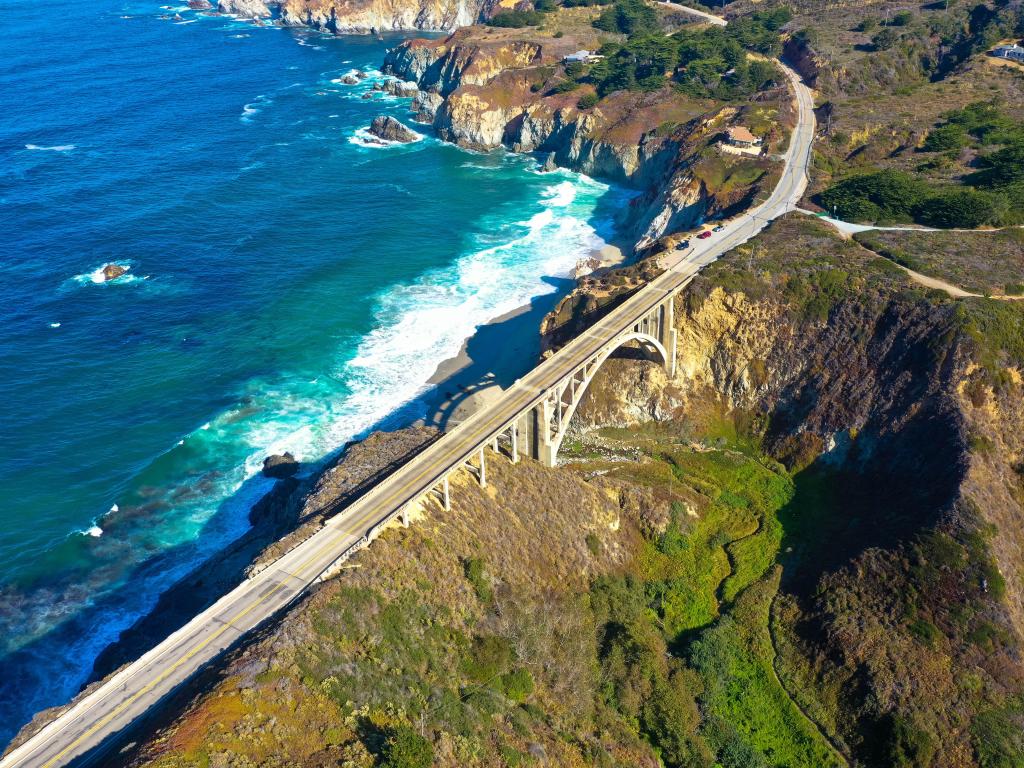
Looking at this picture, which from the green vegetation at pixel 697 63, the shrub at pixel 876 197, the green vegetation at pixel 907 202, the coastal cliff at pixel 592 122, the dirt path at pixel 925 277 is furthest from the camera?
the green vegetation at pixel 697 63

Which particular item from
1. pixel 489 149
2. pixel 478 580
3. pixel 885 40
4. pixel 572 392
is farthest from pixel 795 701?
pixel 885 40

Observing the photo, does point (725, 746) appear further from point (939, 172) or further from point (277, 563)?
point (939, 172)

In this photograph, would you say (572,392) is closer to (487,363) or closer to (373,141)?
(487,363)

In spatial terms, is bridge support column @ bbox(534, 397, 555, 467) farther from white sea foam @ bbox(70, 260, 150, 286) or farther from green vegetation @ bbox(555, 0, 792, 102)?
green vegetation @ bbox(555, 0, 792, 102)

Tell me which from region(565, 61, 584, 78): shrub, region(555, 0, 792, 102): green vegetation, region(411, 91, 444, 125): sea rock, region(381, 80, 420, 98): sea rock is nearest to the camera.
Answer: region(555, 0, 792, 102): green vegetation

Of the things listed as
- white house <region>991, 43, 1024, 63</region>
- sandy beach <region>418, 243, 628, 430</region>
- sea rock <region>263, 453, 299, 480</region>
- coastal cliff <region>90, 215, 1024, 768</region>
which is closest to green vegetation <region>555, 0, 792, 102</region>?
white house <region>991, 43, 1024, 63</region>

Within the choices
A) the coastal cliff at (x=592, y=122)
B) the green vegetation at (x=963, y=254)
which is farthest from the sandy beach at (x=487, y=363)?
the green vegetation at (x=963, y=254)

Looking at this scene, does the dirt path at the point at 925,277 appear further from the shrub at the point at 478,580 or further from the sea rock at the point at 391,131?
the sea rock at the point at 391,131
